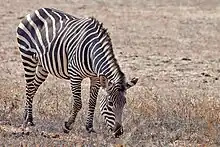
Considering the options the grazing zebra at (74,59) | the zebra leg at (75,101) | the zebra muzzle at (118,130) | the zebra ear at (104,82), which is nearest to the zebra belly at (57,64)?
the grazing zebra at (74,59)

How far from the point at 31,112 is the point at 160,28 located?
12.8 metres

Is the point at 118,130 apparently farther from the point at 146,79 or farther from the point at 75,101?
the point at 146,79

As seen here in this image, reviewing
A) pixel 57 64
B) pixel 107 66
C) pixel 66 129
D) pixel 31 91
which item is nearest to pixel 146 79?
pixel 31 91

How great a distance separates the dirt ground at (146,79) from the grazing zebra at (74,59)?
0.35 meters

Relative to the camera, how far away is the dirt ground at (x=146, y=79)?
7848mm

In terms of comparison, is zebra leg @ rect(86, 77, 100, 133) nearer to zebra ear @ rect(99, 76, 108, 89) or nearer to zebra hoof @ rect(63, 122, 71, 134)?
zebra hoof @ rect(63, 122, 71, 134)

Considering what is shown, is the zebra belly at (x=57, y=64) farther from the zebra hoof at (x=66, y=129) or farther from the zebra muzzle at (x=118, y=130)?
the zebra muzzle at (x=118, y=130)

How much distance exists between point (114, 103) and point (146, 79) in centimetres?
649

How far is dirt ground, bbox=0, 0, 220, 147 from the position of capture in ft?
25.7

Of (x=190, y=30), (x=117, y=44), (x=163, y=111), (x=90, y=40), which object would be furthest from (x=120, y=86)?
(x=190, y=30)

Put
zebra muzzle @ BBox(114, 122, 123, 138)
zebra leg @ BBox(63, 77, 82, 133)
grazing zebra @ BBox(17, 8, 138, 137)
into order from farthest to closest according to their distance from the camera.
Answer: zebra leg @ BBox(63, 77, 82, 133) → grazing zebra @ BBox(17, 8, 138, 137) → zebra muzzle @ BBox(114, 122, 123, 138)

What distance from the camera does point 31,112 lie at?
9.03 m

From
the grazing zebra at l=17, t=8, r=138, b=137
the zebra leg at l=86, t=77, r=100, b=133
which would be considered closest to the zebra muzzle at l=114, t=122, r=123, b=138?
the grazing zebra at l=17, t=8, r=138, b=137

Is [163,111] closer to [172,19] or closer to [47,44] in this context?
[47,44]
